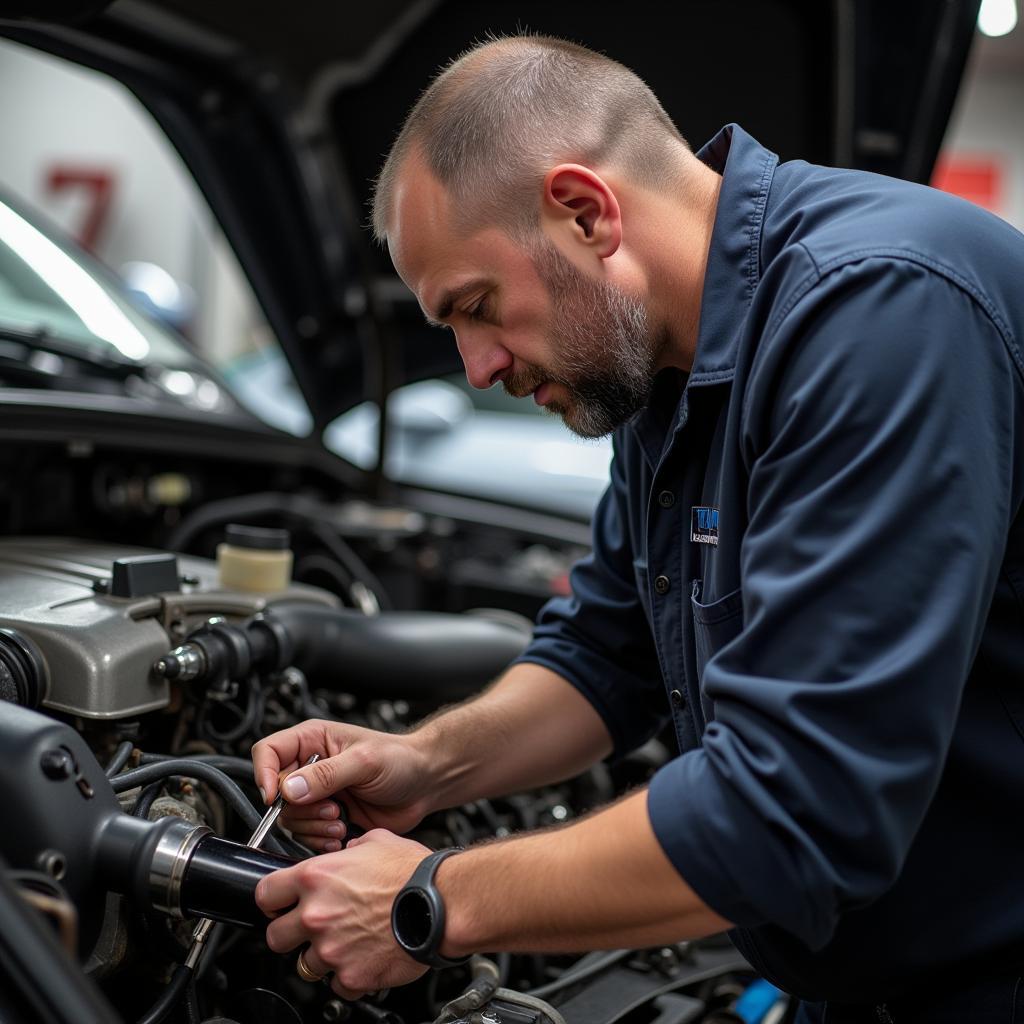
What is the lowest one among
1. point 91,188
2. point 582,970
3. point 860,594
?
point 582,970

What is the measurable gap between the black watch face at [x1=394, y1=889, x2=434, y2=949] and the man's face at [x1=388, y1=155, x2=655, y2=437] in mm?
462

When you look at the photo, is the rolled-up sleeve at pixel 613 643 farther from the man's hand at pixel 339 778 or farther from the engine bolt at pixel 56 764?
the engine bolt at pixel 56 764

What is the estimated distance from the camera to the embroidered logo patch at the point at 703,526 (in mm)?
1015

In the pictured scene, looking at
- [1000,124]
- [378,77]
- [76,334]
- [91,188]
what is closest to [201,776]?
[76,334]

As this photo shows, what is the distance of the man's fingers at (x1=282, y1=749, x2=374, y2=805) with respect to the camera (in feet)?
3.40

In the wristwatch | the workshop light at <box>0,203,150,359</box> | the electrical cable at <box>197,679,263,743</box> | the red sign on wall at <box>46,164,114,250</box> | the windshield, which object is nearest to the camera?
the wristwatch

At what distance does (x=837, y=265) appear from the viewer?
84 cm

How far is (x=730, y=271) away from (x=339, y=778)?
0.58 metres

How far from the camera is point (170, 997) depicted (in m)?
0.91

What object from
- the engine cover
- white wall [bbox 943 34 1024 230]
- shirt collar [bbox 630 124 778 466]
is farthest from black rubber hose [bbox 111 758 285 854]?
white wall [bbox 943 34 1024 230]

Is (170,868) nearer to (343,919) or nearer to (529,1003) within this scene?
(343,919)

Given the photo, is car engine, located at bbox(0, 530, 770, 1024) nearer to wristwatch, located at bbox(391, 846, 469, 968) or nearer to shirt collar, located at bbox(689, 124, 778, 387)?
wristwatch, located at bbox(391, 846, 469, 968)

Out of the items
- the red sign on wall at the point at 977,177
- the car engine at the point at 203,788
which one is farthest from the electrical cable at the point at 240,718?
the red sign on wall at the point at 977,177

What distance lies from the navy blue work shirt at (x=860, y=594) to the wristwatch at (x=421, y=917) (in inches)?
7.3
